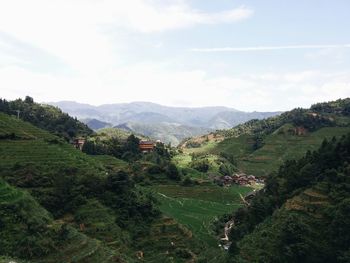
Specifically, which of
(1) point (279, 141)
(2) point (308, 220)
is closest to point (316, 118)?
(1) point (279, 141)

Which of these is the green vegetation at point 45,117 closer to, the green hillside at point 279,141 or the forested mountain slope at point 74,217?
the green hillside at point 279,141

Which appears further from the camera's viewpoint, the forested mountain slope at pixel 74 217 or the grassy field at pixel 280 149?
the grassy field at pixel 280 149

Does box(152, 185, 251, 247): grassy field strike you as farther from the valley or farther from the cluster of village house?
the cluster of village house

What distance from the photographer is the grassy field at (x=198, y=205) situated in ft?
202

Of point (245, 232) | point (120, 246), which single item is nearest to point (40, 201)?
point (120, 246)

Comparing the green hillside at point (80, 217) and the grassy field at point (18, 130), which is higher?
the grassy field at point (18, 130)

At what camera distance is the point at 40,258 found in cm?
3862

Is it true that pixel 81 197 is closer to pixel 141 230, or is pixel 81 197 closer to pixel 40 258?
pixel 141 230

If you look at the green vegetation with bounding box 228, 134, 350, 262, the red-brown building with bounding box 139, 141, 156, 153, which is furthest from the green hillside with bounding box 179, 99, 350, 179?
the green vegetation with bounding box 228, 134, 350, 262

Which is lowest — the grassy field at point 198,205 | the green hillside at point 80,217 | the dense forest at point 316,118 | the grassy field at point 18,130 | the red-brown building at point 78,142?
the grassy field at point 198,205

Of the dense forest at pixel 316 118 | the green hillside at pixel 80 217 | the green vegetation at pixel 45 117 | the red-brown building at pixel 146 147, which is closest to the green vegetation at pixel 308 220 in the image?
the green hillside at pixel 80 217

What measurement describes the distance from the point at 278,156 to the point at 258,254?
10654 centimetres

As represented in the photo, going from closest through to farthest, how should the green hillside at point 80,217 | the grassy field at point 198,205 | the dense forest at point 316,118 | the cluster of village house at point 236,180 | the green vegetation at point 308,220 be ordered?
the green hillside at point 80,217 < the green vegetation at point 308,220 < the grassy field at point 198,205 < the cluster of village house at point 236,180 < the dense forest at point 316,118

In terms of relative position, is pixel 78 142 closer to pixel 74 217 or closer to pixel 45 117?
pixel 45 117
